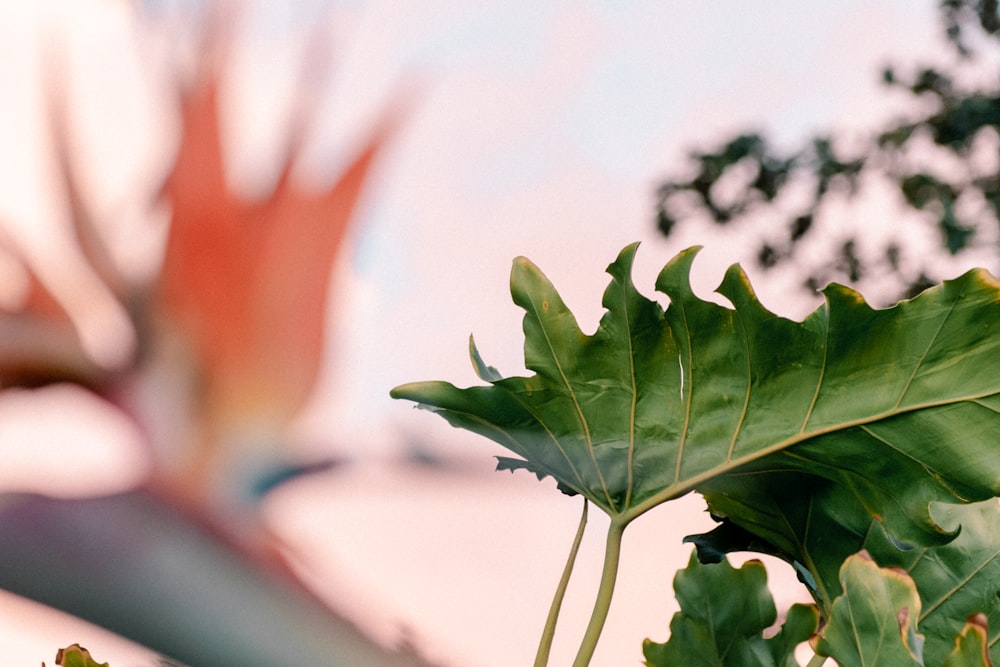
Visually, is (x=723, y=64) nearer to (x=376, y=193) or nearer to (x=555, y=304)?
(x=376, y=193)

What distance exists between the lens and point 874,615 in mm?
327

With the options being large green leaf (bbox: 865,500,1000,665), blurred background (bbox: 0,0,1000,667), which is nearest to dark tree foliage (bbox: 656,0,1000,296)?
blurred background (bbox: 0,0,1000,667)

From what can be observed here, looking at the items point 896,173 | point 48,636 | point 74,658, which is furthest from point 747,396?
point 896,173

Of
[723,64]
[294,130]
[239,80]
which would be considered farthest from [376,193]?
[723,64]

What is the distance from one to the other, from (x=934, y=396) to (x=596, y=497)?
0.15 meters

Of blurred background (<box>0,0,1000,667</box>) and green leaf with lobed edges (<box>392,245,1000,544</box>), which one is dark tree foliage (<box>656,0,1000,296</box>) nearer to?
blurred background (<box>0,0,1000,667</box>)

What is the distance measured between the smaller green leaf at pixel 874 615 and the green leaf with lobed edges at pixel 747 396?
63mm

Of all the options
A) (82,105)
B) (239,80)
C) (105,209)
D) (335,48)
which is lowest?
(105,209)

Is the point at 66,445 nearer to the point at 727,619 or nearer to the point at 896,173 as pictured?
the point at 727,619

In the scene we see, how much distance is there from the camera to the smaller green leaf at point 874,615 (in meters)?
0.32

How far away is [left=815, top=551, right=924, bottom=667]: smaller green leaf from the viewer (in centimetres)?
32

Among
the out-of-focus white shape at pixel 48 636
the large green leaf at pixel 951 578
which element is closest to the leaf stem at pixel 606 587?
the large green leaf at pixel 951 578

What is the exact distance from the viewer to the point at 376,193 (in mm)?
2338

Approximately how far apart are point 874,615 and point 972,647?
0.03m
